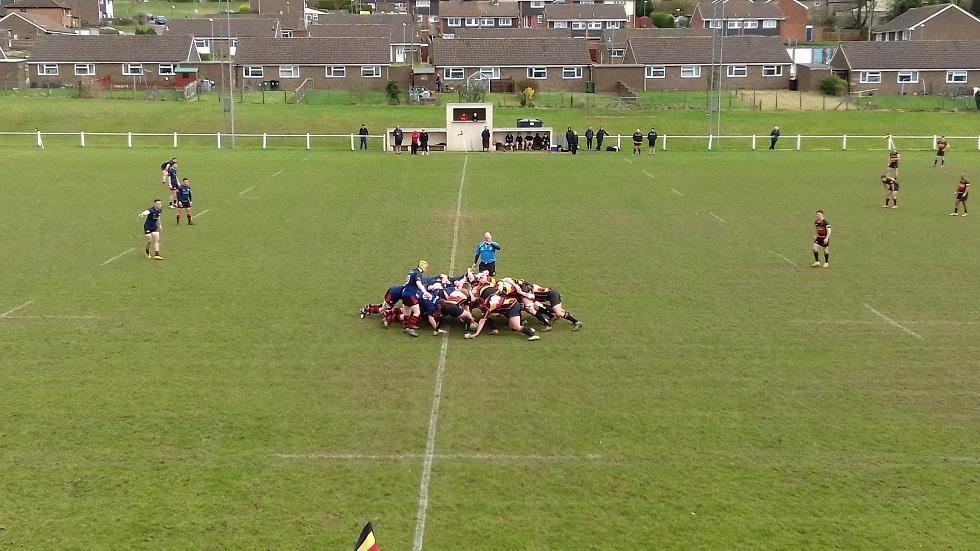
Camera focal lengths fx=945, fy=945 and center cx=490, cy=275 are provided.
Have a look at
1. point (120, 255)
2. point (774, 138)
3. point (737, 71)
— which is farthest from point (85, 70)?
point (120, 255)

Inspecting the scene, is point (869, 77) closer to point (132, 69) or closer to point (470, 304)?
point (132, 69)

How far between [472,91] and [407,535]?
240ft

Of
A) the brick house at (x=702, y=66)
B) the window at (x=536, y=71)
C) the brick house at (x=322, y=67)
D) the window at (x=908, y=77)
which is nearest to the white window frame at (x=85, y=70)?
the brick house at (x=322, y=67)

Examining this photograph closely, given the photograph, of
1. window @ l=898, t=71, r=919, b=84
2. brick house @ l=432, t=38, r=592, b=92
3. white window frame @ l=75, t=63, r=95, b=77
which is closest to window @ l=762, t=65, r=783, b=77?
window @ l=898, t=71, r=919, b=84

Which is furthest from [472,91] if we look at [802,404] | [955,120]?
[802,404]

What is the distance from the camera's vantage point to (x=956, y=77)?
8544 cm

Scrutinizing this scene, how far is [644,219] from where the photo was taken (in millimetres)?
30734

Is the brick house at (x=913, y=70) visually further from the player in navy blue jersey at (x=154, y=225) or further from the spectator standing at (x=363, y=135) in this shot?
the player in navy blue jersey at (x=154, y=225)

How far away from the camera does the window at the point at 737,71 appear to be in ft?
289

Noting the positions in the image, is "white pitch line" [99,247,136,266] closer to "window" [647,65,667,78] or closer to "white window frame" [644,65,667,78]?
"white window frame" [644,65,667,78]

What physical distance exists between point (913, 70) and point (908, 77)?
2.35ft

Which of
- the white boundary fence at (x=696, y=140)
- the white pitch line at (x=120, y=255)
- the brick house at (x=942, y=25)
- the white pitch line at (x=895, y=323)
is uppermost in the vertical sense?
the brick house at (x=942, y=25)

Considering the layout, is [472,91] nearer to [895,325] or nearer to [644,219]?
[644,219]

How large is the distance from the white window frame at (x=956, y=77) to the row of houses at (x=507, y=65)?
0.09m
